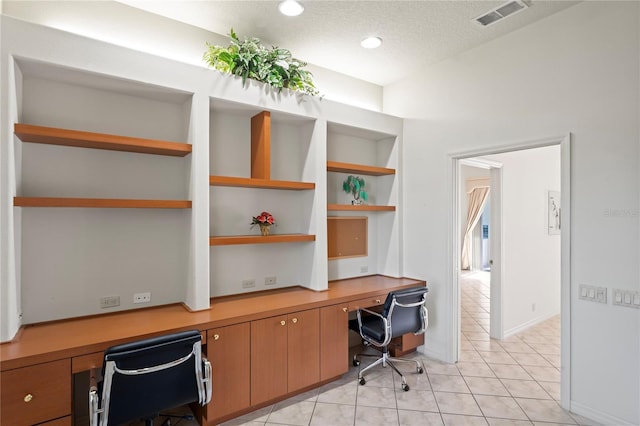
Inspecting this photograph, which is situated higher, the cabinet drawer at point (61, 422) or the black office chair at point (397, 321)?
the black office chair at point (397, 321)

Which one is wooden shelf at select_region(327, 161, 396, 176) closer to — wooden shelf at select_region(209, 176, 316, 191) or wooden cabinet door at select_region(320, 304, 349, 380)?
wooden shelf at select_region(209, 176, 316, 191)

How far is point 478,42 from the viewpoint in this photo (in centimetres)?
326

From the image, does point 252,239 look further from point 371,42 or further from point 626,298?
point 626,298

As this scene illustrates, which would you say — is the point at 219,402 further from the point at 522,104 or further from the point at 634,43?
the point at 634,43

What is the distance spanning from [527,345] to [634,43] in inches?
127

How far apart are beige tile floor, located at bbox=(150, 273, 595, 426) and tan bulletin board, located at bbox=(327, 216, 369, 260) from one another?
1279 millimetres

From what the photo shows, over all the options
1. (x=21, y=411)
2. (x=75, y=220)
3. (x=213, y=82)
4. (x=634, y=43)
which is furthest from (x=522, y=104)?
(x=21, y=411)

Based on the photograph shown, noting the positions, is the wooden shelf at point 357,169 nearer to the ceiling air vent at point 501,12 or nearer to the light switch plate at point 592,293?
the ceiling air vent at point 501,12

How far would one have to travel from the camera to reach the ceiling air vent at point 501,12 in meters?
2.65

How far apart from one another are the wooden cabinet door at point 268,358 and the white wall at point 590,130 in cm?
229

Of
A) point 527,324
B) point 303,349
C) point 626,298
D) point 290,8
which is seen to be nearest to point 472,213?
point 527,324

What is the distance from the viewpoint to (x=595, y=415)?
2.52 m

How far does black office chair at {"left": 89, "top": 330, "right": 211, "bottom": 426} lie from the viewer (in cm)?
180

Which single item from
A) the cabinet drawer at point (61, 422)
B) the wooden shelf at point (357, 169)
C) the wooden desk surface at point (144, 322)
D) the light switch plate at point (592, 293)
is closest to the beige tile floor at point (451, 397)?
the wooden desk surface at point (144, 322)
